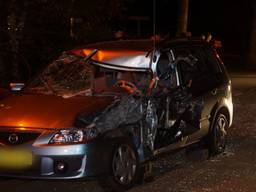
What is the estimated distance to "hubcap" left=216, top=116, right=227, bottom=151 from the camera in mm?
9188

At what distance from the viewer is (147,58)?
7.93m

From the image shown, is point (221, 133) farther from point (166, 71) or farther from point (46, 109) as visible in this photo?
point (46, 109)

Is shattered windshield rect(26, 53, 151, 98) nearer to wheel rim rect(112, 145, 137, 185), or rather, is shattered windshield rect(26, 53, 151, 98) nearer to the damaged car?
the damaged car

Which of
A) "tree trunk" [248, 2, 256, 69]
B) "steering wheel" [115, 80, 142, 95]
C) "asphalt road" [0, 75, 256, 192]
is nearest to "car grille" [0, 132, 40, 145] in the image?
"asphalt road" [0, 75, 256, 192]

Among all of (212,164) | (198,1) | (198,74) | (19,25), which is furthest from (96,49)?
(198,1)

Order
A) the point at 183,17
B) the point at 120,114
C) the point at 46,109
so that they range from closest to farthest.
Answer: the point at 46,109 → the point at 120,114 → the point at 183,17

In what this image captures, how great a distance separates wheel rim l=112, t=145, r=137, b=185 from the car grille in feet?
2.95

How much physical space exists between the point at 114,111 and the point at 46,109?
2.38ft

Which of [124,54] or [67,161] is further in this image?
[124,54]

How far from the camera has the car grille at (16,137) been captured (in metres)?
6.77

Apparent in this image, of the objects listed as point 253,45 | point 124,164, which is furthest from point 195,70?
point 253,45

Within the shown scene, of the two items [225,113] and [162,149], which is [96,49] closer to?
[162,149]

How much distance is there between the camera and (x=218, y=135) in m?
9.22

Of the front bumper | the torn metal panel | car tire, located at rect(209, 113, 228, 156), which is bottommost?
car tire, located at rect(209, 113, 228, 156)
